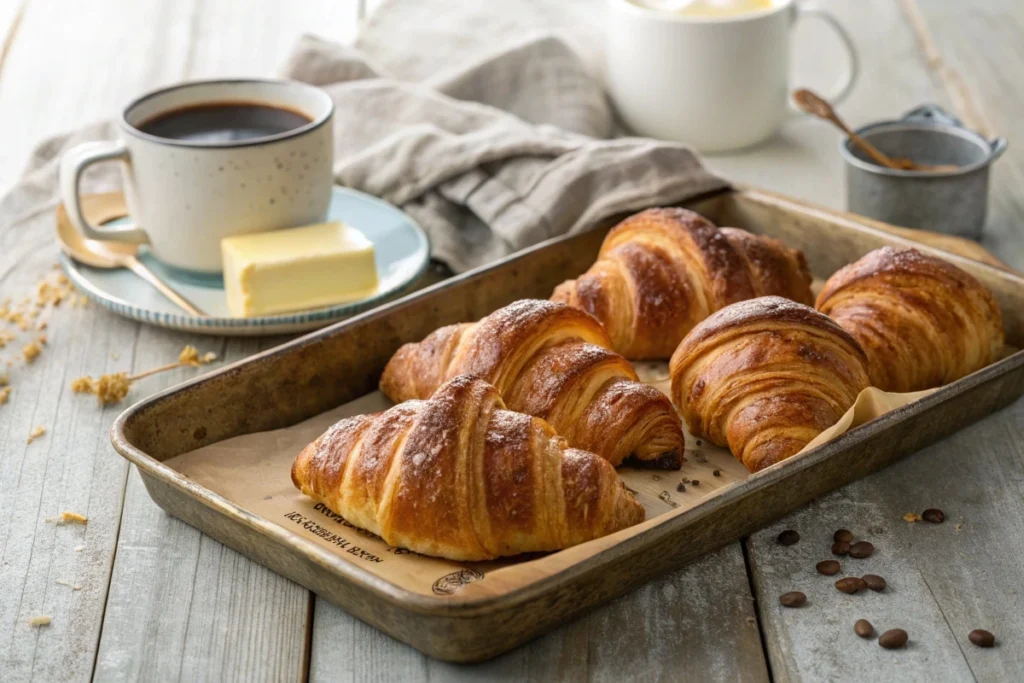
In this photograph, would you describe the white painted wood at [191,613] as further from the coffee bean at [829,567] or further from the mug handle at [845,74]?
the mug handle at [845,74]

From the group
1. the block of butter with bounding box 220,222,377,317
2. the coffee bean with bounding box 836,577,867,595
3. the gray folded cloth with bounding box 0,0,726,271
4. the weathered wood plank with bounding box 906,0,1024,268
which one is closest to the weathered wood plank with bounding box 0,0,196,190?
the gray folded cloth with bounding box 0,0,726,271

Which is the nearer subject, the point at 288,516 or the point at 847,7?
the point at 288,516

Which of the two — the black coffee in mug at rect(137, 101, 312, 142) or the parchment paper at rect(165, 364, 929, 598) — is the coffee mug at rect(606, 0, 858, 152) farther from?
the parchment paper at rect(165, 364, 929, 598)

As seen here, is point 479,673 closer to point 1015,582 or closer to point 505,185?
point 1015,582

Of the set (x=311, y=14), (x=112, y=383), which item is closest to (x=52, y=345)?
(x=112, y=383)

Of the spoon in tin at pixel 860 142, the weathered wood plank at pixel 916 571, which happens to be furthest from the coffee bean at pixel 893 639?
the spoon in tin at pixel 860 142

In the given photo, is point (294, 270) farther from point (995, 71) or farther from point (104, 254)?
point (995, 71)

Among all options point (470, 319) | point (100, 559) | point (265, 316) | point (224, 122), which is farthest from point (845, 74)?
point (100, 559)
